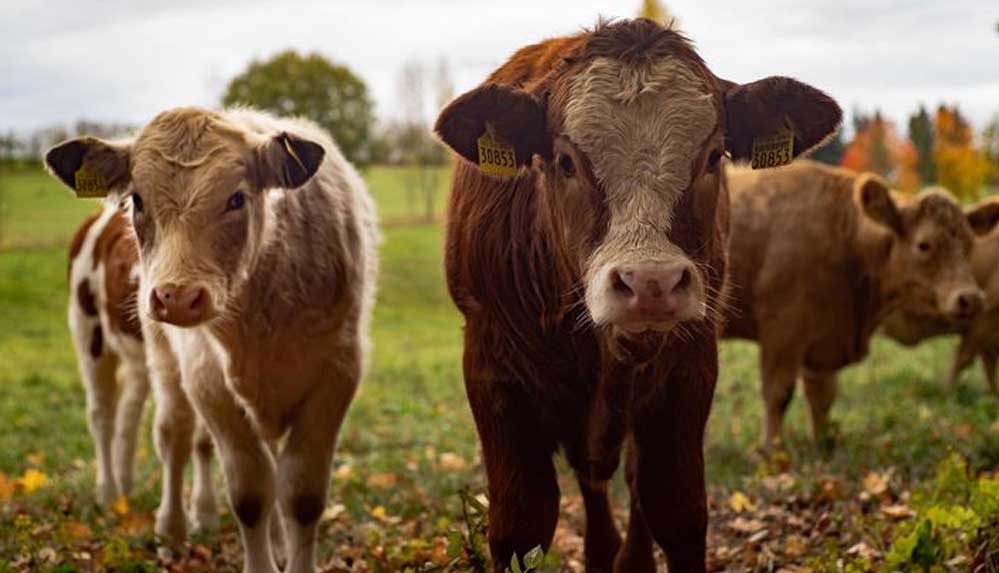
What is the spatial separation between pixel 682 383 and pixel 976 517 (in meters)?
1.17

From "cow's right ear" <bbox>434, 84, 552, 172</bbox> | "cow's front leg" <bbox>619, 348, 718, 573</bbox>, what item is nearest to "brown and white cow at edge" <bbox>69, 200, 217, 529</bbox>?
"cow's front leg" <bbox>619, 348, 718, 573</bbox>

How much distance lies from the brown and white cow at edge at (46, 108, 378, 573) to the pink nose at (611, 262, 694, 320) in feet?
6.20

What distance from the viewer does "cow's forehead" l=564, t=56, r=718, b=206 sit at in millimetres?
3461

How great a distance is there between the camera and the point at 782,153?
3.98m

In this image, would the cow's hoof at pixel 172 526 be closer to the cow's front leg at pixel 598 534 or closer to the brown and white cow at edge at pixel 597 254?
the cow's front leg at pixel 598 534

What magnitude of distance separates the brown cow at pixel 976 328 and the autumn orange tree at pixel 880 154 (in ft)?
107

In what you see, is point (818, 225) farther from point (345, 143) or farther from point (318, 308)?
point (345, 143)

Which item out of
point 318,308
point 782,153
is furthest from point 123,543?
point 782,153

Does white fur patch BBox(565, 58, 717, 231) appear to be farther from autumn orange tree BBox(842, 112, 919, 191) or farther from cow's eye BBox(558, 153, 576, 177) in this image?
autumn orange tree BBox(842, 112, 919, 191)

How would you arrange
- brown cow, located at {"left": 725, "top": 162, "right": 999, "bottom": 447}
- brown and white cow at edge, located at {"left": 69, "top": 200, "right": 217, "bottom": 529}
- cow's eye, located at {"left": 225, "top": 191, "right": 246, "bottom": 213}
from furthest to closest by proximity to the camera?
brown cow, located at {"left": 725, "top": 162, "right": 999, "bottom": 447}, brown and white cow at edge, located at {"left": 69, "top": 200, "right": 217, "bottom": 529}, cow's eye, located at {"left": 225, "top": 191, "right": 246, "bottom": 213}

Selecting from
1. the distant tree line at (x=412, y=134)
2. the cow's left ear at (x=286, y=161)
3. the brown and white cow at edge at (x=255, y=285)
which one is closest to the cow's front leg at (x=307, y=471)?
the brown and white cow at edge at (x=255, y=285)

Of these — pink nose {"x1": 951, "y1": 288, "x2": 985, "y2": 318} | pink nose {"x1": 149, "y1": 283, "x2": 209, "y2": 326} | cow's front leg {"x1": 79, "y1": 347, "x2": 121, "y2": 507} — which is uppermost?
pink nose {"x1": 149, "y1": 283, "x2": 209, "y2": 326}

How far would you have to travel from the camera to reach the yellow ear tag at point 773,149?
3.92 meters

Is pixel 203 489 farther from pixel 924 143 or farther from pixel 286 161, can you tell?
pixel 924 143
